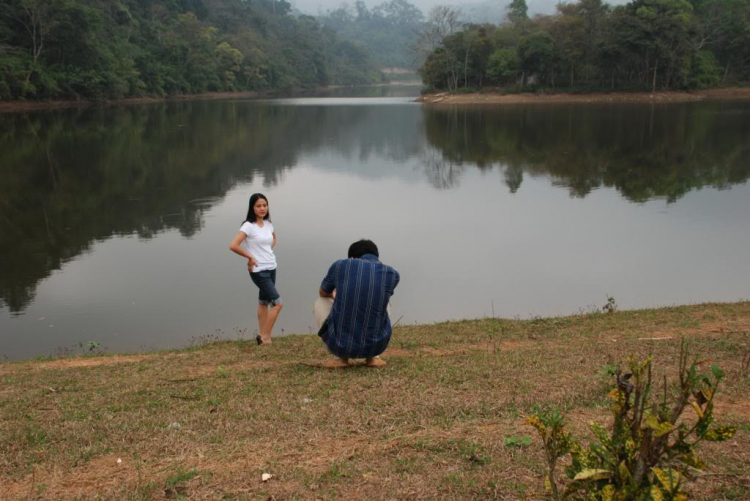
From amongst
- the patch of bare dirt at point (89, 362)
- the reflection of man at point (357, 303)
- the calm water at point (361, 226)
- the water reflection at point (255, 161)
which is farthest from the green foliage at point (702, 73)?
the patch of bare dirt at point (89, 362)

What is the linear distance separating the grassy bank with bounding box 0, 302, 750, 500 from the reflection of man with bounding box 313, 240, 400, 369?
0.87ft

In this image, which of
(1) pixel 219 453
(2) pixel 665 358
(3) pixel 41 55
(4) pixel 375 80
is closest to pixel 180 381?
(1) pixel 219 453

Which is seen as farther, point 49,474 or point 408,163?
point 408,163

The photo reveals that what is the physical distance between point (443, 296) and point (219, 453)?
5.96 m

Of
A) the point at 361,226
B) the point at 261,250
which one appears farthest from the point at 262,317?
the point at 361,226

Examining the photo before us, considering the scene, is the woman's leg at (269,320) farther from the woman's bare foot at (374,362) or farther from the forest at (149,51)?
the forest at (149,51)

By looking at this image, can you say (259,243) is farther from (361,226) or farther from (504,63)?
(504,63)

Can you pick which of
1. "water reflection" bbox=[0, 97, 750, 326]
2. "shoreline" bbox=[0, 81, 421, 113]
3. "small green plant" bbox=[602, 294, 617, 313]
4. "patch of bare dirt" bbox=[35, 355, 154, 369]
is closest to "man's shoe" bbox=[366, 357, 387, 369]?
"patch of bare dirt" bbox=[35, 355, 154, 369]

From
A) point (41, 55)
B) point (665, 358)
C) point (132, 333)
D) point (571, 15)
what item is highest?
point (571, 15)

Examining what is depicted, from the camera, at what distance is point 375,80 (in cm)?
15412

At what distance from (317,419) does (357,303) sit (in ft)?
3.55

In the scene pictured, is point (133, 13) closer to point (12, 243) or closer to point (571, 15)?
point (571, 15)

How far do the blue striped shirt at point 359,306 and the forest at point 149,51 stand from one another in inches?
1917

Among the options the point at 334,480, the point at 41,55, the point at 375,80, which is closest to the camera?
the point at 334,480
